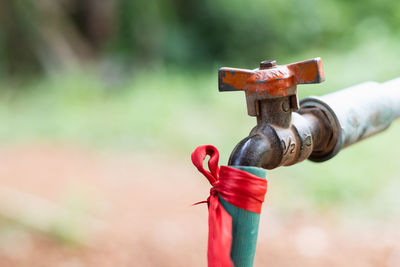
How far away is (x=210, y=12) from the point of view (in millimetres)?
7168

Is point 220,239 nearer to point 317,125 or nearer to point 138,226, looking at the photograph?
point 317,125

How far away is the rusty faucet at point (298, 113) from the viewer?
75 centimetres

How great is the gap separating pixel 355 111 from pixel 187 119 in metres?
3.74

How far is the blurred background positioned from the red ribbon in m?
1.84

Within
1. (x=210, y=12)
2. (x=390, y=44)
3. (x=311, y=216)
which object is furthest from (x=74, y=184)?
(x=210, y=12)

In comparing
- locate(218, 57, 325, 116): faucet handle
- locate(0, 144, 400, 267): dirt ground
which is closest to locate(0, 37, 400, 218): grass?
locate(0, 144, 400, 267): dirt ground

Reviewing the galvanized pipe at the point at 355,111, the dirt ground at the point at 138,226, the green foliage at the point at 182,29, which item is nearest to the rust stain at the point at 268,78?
the galvanized pipe at the point at 355,111

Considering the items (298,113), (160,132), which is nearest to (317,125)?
(298,113)

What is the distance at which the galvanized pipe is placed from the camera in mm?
864

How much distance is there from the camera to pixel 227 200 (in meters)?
0.71

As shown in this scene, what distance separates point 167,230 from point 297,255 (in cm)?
74

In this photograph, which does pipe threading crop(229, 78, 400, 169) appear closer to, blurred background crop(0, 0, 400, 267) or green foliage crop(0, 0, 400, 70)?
blurred background crop(0, 0, 400, 267)

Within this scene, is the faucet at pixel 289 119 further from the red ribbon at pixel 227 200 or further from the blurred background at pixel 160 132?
the blurred background at pixel 160 132

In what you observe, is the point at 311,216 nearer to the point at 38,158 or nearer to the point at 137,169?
the point at 137,169
